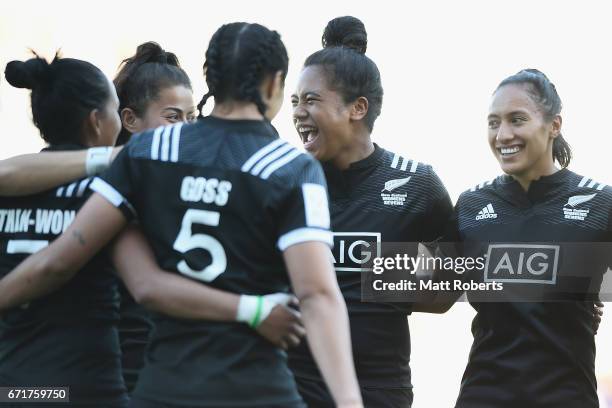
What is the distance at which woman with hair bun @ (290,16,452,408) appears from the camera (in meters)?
4.48

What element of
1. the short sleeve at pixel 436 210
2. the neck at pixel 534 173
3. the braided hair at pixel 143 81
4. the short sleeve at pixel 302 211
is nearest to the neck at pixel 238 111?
the short sleeve at pixel 302 211

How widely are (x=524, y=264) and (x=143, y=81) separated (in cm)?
192

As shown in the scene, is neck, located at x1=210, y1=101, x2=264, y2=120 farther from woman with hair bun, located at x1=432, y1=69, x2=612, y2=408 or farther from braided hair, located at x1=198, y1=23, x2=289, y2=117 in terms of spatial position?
woman with hair bun, located at x1=432, y1=69, x2=612, y2=408

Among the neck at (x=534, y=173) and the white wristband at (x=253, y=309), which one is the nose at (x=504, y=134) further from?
the white wristband at (x=253, y=309)

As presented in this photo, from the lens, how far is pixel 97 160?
3.37 metres

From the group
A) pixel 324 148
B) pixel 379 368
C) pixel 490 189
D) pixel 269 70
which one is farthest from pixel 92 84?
pixel 490 189

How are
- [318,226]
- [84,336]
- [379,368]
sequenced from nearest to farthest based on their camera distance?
1. [318,226]
2. [84,336]
3. [379,368]

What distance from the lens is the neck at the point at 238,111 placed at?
3.03 meters

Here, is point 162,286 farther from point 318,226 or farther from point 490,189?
point 490,189

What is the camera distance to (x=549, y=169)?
481 cm

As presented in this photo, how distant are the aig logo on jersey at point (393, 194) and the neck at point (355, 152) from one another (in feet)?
0.69

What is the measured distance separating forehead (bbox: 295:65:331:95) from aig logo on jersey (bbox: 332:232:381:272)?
70 centimetres

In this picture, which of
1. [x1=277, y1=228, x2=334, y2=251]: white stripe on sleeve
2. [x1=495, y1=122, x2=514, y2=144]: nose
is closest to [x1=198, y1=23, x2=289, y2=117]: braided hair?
[x1=277, y1=228, x2=334, y2=251]: white stripe on sleeve

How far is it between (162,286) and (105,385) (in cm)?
65
